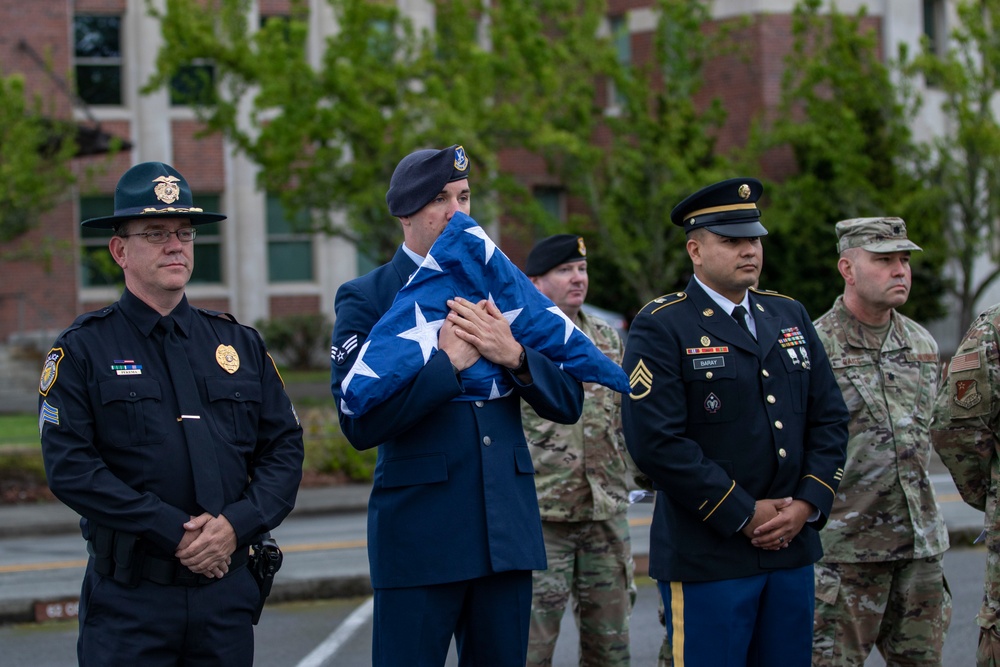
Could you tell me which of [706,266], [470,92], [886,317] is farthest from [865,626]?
[470,92]

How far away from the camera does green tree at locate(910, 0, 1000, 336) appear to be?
2264cm

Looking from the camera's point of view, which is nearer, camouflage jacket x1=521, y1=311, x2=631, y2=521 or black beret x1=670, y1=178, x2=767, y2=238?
black beret x1=670, y1=178, x2=767, y2=238

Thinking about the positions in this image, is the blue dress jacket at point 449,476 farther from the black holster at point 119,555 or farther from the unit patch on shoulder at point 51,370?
the unit patch on shoulder at point 51,370

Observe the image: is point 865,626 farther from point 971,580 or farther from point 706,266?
point 971,580

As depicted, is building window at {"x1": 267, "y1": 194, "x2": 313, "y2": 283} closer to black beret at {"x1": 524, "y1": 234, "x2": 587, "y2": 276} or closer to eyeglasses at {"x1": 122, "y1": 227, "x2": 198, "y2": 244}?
black beret at {"x1": 524, "y1": 234, "x2": 587, "y2": 276}

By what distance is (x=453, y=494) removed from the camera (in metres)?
4.06

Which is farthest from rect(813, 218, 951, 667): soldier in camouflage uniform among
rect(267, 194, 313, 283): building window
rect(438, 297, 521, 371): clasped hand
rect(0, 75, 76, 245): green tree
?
rect(267, 194, 313, 283): building window

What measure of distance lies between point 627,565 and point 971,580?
4.15 metres

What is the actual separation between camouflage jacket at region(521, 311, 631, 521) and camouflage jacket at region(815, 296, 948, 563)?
43.0 inches

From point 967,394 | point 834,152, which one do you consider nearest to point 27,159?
point 834,152

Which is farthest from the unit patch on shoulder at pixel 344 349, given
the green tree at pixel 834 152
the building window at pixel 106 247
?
the building window at pixel 106 247

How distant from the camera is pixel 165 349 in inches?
168

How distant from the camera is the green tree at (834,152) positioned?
2350 cm

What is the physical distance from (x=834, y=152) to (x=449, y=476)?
2119 cm
